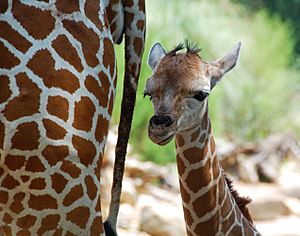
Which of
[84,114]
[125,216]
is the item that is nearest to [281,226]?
[125,216]

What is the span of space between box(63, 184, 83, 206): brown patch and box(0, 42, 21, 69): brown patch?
420mm

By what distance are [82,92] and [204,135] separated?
213 centimetres

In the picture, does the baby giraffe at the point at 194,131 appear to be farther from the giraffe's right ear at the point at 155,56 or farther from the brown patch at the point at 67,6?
the brown patch at the point at 67,6

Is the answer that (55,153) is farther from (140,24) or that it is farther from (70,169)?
(140,24)

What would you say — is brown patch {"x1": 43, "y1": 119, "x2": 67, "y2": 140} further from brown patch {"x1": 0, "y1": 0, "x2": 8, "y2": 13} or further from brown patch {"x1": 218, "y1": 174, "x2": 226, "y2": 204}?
brown patch {"x1": 218, "y1": 174, "x2": 226, "y2": 204}

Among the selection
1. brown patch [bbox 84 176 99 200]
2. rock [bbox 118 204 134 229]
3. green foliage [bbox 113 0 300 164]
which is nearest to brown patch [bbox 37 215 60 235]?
brown patch [bbox 84 176 99 200]

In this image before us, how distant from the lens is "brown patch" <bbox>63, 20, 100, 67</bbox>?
8.50 feet

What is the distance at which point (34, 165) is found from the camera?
8.09 ft

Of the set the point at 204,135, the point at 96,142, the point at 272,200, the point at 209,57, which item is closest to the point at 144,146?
the point at 272,200

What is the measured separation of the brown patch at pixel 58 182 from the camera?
2.48 m

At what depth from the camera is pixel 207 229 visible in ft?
15.0

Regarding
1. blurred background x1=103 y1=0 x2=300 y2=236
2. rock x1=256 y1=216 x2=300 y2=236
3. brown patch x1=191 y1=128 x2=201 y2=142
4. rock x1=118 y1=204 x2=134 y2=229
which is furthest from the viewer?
blurred background x1=103 y1=0 x2=300 y2=236

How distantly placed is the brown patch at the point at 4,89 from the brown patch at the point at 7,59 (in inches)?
1.5

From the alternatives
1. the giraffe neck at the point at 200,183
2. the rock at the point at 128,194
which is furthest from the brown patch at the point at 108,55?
the rock at the point at 128,194
